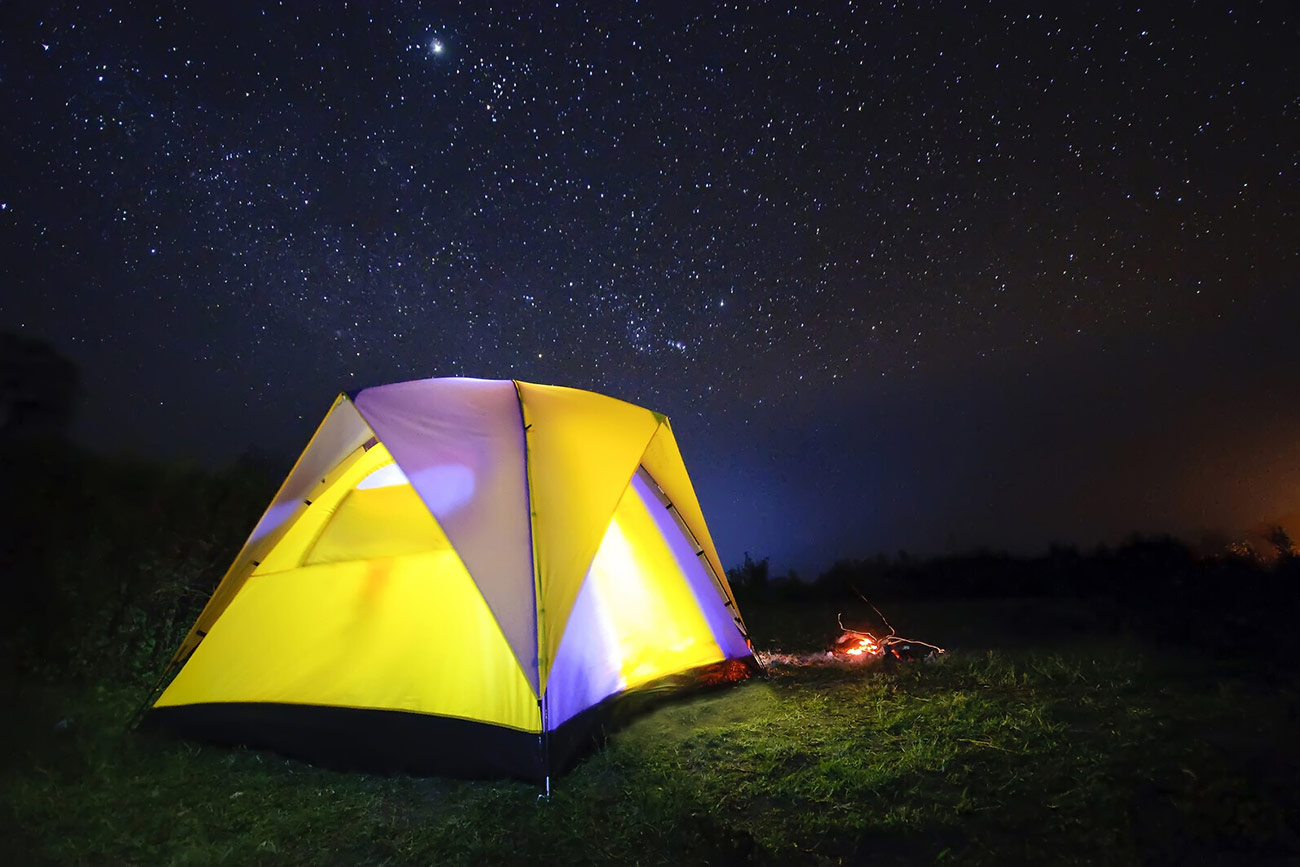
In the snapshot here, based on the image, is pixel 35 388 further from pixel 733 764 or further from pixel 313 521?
pixel 733 764

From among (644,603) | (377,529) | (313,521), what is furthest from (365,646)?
(644,603)

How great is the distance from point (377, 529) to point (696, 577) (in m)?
2.77

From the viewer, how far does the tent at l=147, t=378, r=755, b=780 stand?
4.68m

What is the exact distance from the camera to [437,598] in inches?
203

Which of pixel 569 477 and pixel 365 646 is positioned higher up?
pixel 569 477

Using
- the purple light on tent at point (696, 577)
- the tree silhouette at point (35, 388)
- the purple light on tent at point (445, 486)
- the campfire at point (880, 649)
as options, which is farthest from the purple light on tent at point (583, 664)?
the tree silhouette at point (35, 388)

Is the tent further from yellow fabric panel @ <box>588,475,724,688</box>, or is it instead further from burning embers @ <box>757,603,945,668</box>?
burning embers @ <box>757,603,945,668</box>

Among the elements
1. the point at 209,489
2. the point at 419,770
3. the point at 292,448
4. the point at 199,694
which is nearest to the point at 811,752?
the point at 419,770

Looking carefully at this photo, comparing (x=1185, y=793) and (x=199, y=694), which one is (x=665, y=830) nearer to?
(x=1185, y=793)

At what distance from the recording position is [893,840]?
3.57m

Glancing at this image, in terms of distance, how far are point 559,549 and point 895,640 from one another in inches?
191

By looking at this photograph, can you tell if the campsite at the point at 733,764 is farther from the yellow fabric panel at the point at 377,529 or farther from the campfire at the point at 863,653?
the yellow fabric panel at the point at 377,529

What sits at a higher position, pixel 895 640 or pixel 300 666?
pixel 300 666

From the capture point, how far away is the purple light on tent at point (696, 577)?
6656mm
